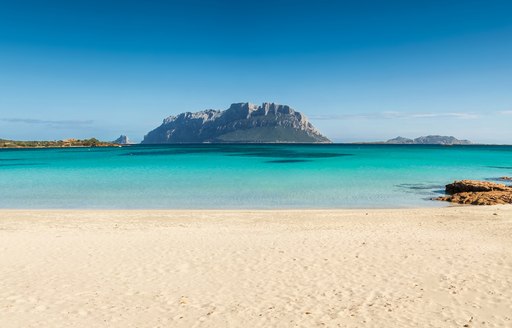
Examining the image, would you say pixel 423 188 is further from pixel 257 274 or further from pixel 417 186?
pixel 257 274

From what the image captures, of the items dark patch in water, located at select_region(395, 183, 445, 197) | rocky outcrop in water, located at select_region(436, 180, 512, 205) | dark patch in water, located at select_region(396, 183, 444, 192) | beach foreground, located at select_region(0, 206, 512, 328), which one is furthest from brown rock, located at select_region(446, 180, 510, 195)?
beach foreground, located at select_region(0, 206, 512, 328)

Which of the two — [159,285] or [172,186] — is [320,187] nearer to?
[172,186]

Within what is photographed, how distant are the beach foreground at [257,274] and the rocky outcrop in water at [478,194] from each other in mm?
9828

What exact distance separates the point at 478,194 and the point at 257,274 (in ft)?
86.5

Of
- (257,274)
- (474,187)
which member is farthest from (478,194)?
(257,274)

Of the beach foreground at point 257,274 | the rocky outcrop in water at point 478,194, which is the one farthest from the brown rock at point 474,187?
the beach foreground at point 257,274

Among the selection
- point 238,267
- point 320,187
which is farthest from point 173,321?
point 320,187

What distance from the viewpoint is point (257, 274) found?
470 inches

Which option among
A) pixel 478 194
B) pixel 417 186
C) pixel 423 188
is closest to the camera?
pixel 478 194

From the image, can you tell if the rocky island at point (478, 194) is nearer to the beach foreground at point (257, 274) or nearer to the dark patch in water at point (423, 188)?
the dark patch in water at point (423, 188)

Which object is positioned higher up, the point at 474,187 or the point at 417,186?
the point at 474,187

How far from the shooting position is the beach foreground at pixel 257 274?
8.91 metres

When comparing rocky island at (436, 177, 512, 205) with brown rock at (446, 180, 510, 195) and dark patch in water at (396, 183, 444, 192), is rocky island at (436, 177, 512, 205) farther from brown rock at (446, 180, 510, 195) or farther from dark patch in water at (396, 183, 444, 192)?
dark patch in water at (396, 183, 444, 192)

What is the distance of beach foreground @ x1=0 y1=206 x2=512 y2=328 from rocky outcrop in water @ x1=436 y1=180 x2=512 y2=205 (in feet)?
32.2
